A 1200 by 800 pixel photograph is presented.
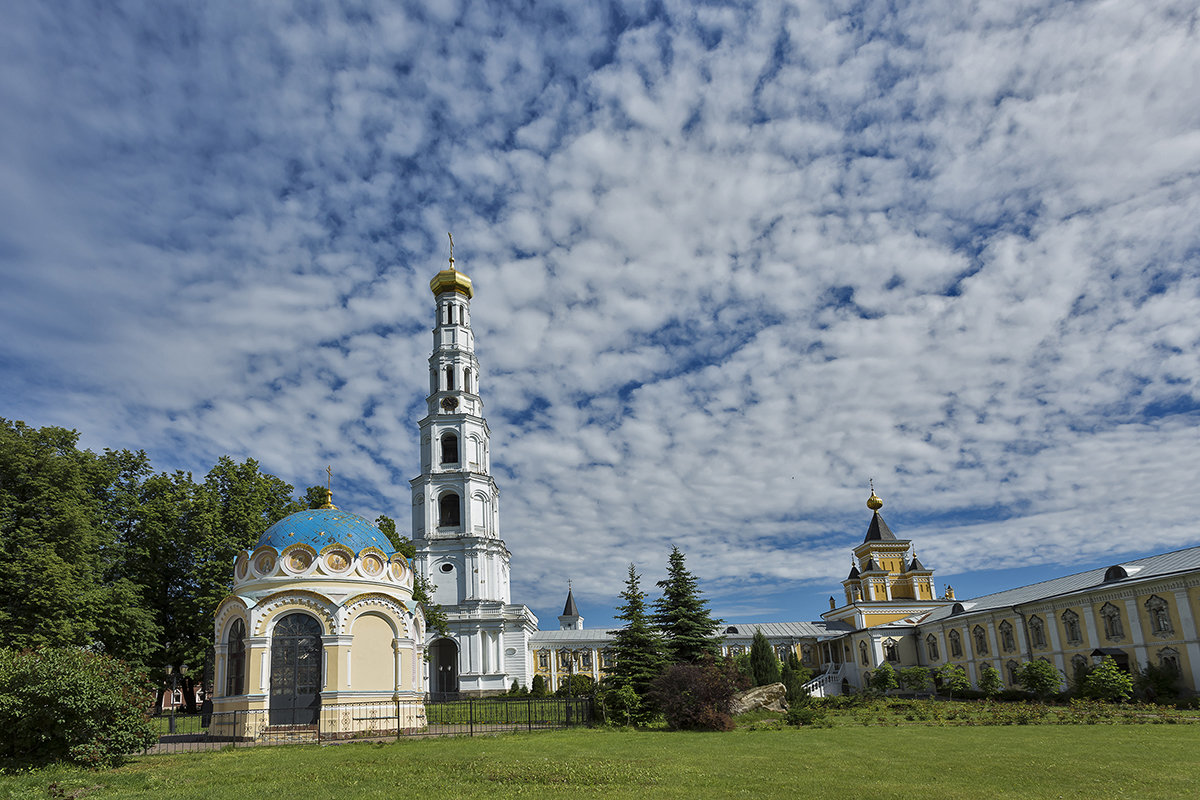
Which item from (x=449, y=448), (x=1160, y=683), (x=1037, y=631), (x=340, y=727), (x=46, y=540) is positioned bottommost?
(x=1160, y=683)

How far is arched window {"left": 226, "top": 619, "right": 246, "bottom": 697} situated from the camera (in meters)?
24.6

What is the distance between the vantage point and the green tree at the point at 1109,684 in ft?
99.7

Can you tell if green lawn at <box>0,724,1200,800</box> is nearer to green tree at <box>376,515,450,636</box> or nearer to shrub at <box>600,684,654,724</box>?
shrub at <box>600,684,654,724</box>

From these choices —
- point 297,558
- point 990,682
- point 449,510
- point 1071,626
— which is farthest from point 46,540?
point 1071,626

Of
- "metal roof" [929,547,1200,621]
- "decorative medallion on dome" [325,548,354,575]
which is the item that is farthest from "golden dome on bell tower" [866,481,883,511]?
"decorative medallion on dome" [325,548,354,575]

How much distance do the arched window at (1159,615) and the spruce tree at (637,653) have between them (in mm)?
22087

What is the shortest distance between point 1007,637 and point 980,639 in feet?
10.7

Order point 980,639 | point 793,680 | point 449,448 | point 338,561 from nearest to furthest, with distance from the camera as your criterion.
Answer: point 338,561
point 793,680
point 980,639
point 449,448

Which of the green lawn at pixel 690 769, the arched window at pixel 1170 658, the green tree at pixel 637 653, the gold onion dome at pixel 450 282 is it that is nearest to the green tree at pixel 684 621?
the green tree at pixel 637 653

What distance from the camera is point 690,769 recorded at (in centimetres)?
1446

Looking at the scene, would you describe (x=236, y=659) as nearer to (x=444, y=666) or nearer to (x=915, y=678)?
(x=444, y=666)

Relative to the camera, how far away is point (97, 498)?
3195 centimetres

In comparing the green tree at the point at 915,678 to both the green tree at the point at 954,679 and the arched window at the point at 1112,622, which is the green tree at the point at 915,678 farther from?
the arched window at the point at 1112,622

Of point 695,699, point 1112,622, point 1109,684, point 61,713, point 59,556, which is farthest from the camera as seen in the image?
point 1112,622
